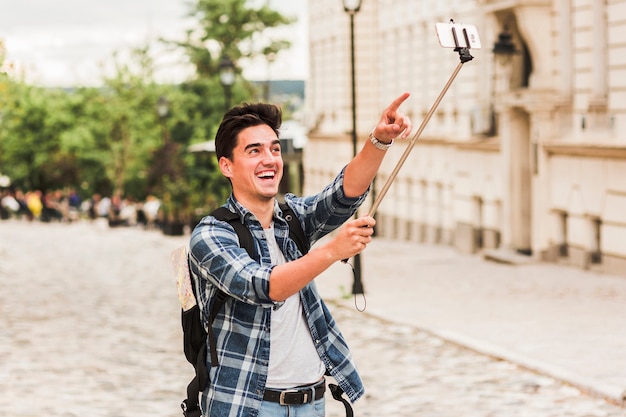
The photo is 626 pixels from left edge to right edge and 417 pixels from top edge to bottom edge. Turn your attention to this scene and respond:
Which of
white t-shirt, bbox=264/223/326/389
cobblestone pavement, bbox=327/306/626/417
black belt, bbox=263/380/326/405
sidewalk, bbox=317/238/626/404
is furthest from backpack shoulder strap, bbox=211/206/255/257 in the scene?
cobblestone pavement, bbox=327/306/626/417

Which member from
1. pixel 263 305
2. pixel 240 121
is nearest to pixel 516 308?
pixel 240 121

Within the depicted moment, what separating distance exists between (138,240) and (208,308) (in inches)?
1469

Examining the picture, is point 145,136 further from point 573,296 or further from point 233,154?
point 233,154

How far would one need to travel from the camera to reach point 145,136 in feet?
313

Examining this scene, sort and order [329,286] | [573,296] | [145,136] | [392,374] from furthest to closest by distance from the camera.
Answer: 1. [145,136]
2. [329,286]
3. [573,296]
4. [392,374]

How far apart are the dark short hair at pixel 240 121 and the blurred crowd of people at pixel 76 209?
47.1 m

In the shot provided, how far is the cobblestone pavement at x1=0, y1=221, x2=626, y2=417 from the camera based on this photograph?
10.5 metres

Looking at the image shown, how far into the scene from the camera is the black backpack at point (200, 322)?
15.5 ft

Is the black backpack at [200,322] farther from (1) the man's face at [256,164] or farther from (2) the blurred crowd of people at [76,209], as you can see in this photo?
(2) the blurred crowd of people at [76,209]

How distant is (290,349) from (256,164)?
64cm

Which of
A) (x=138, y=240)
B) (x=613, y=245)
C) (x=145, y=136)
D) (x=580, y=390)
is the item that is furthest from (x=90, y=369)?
(x=145, y=136)

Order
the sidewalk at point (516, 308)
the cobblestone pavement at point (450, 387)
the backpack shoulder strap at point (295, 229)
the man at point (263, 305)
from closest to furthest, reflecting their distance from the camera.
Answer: the man at point (263, 305) < the backpack shoulder strap at point (295, 229) < the cobblestone pavement at point (450, 387) < the sidewalk at point (516, 308)

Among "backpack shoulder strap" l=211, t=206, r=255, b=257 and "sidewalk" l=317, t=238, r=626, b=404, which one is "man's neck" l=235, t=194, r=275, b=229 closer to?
"backpack shoulder strap" l=211, t=206, r=255, b=257

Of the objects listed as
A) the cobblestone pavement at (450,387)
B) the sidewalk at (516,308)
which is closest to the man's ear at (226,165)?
the sidewalk at (516,308)
